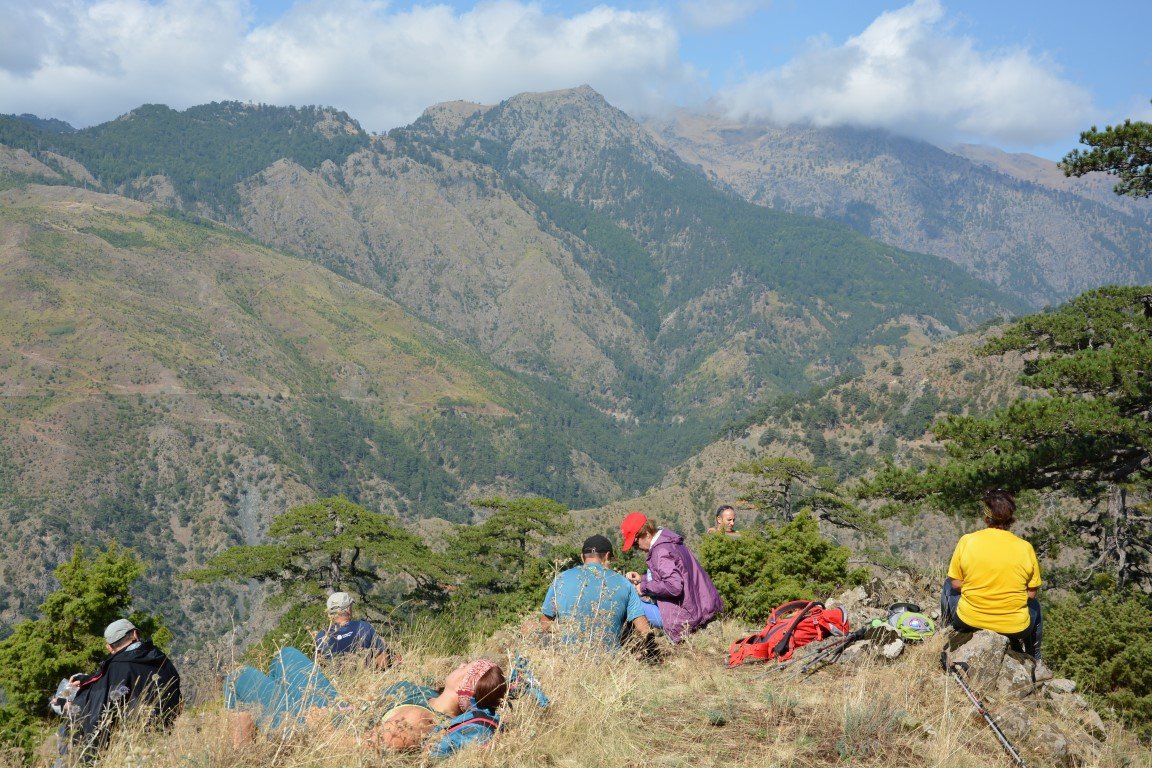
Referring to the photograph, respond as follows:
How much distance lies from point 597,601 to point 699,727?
5.28ft

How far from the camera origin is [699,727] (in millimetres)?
4211

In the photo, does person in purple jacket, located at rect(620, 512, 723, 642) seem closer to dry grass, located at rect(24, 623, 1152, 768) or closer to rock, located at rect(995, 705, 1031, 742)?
dry grass, located at rect(24, 623, 1152, 768)

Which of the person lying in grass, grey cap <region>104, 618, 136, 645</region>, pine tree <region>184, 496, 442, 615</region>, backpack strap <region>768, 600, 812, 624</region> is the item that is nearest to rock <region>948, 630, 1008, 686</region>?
backpack strap <region>768, 600, 812, 624</region>

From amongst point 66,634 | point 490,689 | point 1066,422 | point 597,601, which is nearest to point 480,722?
point 490,689

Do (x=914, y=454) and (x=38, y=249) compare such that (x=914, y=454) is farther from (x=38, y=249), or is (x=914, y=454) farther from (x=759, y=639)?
(x=38, y=249)

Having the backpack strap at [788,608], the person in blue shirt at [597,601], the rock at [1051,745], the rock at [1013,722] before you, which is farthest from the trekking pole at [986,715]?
the person in blue shirt at [597,601]

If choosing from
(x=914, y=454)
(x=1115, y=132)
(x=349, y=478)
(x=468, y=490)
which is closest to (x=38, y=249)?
(x=349, y=478)

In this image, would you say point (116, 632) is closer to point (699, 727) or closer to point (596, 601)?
point (596, 601)

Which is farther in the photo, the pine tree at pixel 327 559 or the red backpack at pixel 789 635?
the pine tree at pixel 327 559

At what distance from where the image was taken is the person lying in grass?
370 centimetres

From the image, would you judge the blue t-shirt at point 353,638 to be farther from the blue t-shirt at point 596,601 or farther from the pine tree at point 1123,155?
the pine tree at point 1123,155

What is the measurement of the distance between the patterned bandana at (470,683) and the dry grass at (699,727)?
9.4 inches

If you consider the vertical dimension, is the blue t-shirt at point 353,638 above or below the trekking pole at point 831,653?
below

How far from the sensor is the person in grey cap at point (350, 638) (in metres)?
5.39
